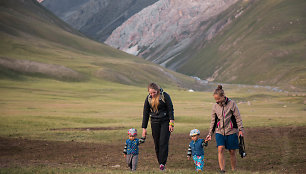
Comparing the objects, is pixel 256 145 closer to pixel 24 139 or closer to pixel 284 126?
pixel 284 126

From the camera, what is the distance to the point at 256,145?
26641 millimetres

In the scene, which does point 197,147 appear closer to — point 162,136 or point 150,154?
point 162,136

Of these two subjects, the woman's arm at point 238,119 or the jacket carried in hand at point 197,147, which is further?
the jacket carried in hand at point 197,147

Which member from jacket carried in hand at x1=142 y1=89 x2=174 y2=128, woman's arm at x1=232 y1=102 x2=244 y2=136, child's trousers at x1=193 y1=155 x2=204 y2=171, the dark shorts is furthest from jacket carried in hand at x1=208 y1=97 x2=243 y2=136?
jacket carried in hand at x1=142 y1=89 x2=174 y2=128

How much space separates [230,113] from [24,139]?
2026 cm

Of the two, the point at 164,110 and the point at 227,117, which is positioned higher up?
the point at 164,110

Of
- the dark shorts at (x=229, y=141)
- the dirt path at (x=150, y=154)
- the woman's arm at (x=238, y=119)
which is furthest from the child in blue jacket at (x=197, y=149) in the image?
the dirt path at (x=150, y=154)

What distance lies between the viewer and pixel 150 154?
2461cm

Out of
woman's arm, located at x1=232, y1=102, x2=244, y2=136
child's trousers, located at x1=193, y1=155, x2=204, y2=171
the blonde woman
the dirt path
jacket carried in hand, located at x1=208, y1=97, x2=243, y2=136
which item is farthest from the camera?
the dirt path

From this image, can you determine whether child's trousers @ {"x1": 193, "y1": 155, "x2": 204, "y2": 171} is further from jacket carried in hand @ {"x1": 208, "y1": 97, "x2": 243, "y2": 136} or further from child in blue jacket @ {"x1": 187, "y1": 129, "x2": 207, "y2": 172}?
jacket carried in hand @ {"x1": 208, "y1": 97, "x2": 243, "y2": 136}

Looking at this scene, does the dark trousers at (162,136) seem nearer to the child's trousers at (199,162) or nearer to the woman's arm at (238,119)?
the child's trousers at (199,162)

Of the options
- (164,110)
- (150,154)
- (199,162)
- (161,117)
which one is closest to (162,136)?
(161,117)

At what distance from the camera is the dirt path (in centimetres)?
1974

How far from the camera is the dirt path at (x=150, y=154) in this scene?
64.8ft
